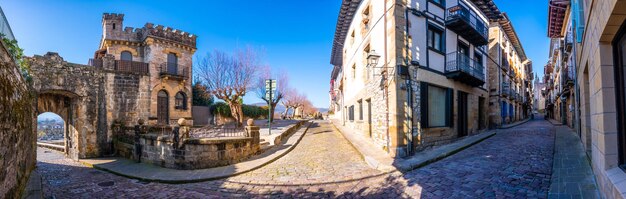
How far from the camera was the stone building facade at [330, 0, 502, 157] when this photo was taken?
786 centimetres

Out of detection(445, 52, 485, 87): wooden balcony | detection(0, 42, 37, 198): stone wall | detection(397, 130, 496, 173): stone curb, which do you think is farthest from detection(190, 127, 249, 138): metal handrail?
detection(445, 52, 485, 87): wooden balcony

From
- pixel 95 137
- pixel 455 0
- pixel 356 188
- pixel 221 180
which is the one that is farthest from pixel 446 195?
pixel 95 137

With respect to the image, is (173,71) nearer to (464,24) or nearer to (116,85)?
(116,85)

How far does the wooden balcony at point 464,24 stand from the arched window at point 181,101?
17.5 meters

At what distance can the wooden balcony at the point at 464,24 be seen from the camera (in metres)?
9.40

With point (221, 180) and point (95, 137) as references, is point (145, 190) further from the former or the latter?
point (95, 137)

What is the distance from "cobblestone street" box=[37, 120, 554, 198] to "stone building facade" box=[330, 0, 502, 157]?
1534 mm

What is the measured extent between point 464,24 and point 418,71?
346 centimetres

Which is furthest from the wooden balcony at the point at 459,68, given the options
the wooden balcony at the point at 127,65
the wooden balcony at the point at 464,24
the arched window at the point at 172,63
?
the wooden balcony at the point at 127,65

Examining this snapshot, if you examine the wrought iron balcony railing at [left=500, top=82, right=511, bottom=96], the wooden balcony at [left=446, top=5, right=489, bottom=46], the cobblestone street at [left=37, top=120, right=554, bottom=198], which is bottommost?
the cobblestone street at [left=37, top=120, right=554, bottom=198]

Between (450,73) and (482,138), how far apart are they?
289 cm

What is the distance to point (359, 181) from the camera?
18.2 ft

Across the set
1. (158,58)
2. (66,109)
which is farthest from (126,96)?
(158,58)

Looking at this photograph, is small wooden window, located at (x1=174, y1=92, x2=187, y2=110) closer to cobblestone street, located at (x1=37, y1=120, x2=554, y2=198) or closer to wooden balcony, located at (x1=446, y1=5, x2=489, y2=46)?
cobblestone street, located at (x1=37, y1=120, x2=554, y2=198)
